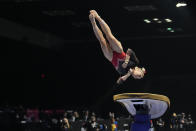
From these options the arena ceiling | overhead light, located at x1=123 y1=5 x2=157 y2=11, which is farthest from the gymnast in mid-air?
overhead light, located at x1=123 y1=5 x2=157 y2=11

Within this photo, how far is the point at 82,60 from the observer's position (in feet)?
51.6

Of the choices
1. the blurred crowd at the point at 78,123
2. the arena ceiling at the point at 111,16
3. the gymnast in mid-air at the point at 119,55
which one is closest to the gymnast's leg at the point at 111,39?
the gymnast in mid-air at the point at 119,55

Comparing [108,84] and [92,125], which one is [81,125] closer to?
[92,125]

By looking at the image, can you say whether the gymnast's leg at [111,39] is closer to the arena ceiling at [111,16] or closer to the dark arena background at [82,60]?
the dark arena background at [82,60]

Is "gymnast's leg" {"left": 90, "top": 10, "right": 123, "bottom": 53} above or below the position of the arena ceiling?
below

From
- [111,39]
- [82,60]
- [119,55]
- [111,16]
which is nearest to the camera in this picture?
[111,39]

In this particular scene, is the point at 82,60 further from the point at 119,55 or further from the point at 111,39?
the point at 111,39

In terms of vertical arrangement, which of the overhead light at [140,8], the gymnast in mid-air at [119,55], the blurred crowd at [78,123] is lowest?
the blurred crowd at [78,123]

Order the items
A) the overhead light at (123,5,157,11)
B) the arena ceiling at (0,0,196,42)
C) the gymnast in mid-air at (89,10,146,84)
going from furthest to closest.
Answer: the overhead light at (123,5,157,11), the arena ceiling at (0,0,196,42), the gymnast in mid-air at (89,10,146,84)

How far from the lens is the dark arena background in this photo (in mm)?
11547

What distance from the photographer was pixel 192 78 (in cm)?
1345

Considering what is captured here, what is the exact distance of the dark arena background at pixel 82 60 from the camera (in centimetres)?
1155

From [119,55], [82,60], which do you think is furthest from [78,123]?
[82,60]

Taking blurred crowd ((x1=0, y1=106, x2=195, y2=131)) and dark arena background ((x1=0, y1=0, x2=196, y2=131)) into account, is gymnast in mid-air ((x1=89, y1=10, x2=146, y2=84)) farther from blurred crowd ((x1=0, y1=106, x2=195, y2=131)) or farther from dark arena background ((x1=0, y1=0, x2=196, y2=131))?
dark arena background ((x1=0, y1=0, x2=196, y2=131))
